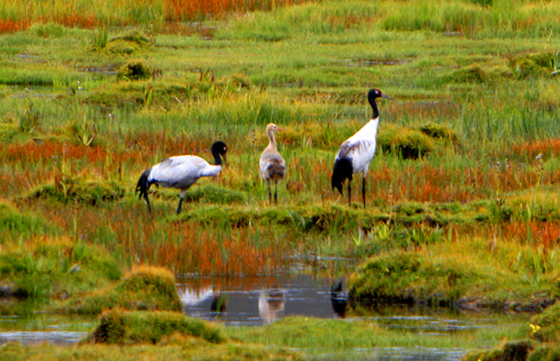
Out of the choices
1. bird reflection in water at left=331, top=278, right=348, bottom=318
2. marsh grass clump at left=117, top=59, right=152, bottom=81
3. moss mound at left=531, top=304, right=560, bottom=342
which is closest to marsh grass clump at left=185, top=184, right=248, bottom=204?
bird reflection in water at left=331, top=278, right=348, bottom=318

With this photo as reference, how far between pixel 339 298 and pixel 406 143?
22.3 ft

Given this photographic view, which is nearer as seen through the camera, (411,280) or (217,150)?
(411,280)

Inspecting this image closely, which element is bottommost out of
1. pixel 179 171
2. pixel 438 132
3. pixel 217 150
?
pixel 438 132

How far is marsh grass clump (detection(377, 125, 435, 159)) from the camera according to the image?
14.8m

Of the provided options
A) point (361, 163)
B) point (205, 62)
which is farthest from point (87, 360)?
point (205, 62)

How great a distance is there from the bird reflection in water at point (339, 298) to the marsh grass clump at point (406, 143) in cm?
601

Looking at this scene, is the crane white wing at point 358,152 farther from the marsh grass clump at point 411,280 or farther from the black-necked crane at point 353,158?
the marsh grass clump at point 411,280

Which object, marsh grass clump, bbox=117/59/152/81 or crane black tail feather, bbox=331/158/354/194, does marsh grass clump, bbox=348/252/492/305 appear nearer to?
crane black tail feather, bbox=331/158/354/194

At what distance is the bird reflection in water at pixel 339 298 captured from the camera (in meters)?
7.88

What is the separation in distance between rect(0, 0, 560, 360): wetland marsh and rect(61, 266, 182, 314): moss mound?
17 mm

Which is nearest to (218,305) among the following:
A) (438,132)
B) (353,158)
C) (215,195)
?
(353,158)

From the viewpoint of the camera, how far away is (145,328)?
6.02m

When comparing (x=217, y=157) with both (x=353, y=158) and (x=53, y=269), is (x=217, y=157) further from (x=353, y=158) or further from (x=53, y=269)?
(x=53, y=269)

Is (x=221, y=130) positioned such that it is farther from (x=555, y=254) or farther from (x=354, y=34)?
(x=354, y=34)
